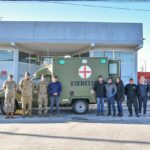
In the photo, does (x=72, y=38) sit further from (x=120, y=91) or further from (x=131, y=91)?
(x=131, y=91)

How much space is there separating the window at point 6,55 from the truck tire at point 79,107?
10.7 meters

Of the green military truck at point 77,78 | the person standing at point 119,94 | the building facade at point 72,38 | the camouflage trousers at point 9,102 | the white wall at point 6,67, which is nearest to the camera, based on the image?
the camouflage trousers at point 9,102

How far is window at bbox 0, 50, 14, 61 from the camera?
2544 cm

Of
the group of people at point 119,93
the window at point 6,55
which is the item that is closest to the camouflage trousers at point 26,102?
the group of people at point 119,93

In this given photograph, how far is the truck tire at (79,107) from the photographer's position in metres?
16.2

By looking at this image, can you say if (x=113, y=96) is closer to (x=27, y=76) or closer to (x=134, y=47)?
(x=27, y=76)

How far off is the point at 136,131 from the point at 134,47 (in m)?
15.3

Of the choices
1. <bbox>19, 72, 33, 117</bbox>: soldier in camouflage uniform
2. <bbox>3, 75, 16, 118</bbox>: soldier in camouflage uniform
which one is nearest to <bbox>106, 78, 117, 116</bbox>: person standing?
<bbox>19, 72, 33, 117</bbox>: soldier in camouflage uniform

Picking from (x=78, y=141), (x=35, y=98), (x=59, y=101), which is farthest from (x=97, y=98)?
(x=78, y=141)

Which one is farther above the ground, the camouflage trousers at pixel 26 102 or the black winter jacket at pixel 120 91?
the black winter jacket at pixel 120 91

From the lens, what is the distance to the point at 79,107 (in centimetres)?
1622

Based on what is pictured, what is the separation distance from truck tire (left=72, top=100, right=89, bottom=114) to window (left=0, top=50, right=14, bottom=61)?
10713 mm

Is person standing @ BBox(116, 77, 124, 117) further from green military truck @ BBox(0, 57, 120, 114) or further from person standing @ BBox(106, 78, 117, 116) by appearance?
green military truck @ BBox(0, 57, 120, 114)

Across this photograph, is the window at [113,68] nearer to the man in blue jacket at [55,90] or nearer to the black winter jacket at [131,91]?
the black winter jacket at [131,91]
